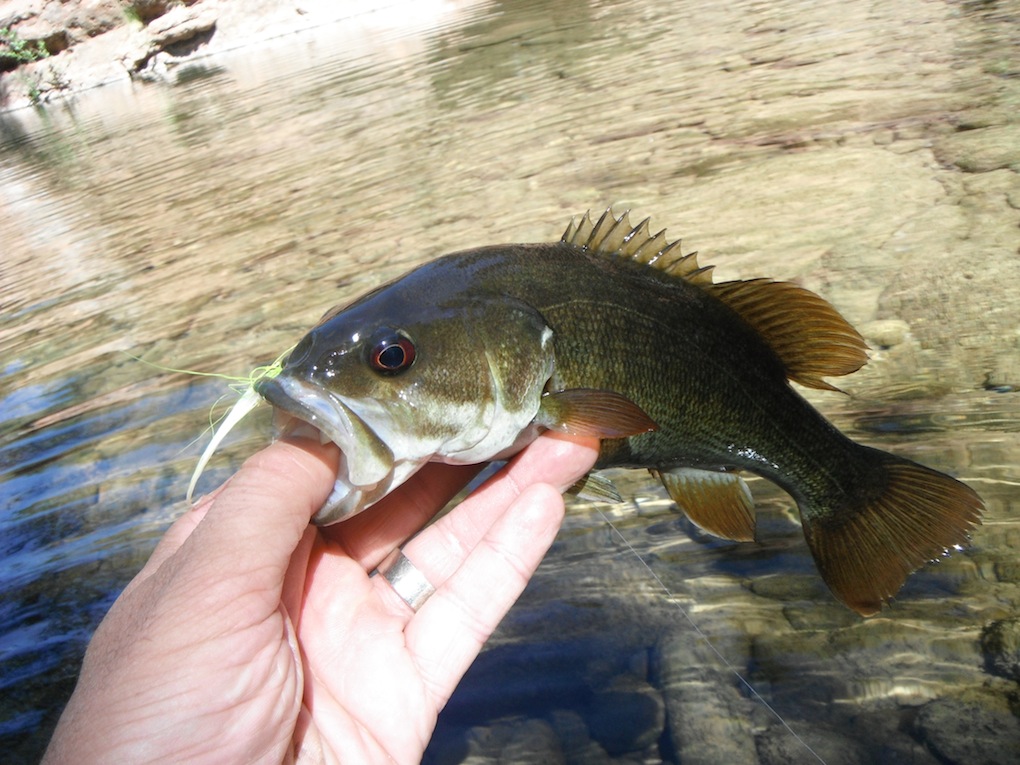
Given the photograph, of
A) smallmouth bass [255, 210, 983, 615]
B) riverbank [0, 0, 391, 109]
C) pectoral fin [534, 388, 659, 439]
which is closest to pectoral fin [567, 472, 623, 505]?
smallmouth bass [255, 210, 983, 615]

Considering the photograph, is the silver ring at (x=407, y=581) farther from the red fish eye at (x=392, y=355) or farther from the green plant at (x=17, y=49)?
the green plant at (x=17, y=49)

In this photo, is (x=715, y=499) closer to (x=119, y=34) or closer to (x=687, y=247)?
(x=687, y=247)

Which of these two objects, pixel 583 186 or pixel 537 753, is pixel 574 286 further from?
pixel 583 186

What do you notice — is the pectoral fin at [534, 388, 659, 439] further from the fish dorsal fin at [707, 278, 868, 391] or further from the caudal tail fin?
the caudal tail fin

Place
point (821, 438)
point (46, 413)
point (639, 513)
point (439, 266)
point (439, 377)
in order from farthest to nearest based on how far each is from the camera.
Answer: point (46, 413) < point (639, 513) < point (821, 438) < point (439, 266) < point (439, 377)

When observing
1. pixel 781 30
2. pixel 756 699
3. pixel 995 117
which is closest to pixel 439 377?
pixel 756 699

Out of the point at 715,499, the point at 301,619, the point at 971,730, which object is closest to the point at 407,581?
the point at 301,619
